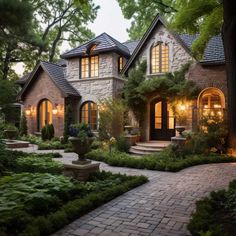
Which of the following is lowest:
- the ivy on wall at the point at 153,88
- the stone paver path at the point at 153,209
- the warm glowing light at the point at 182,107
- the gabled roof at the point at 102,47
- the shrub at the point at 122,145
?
the stone paver path at the point at 153,209

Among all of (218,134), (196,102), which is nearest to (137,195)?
(218,134)

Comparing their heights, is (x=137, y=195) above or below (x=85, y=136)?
below

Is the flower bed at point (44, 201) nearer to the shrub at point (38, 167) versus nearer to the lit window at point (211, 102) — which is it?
the shrub at point (38, 167)

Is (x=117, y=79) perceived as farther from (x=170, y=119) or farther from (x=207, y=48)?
(x=207, y=48)

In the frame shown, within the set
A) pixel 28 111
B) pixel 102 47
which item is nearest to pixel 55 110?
pixel 28 111

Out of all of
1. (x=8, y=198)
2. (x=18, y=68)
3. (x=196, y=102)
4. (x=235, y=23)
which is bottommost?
(x=8, y=198)

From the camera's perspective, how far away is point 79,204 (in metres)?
5.10

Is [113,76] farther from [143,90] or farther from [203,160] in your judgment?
[203,160]

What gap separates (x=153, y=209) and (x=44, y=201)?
2.11 metres

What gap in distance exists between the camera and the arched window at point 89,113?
19.1 metres

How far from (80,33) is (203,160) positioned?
26.1m

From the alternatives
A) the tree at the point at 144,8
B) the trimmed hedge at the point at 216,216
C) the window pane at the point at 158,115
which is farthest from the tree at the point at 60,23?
the trimmed hedge at the point at 216,216

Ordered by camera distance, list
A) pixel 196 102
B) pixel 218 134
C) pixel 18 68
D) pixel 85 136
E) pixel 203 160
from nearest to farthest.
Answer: pixel 85 136
pixel 203 160
pixel 218 134
pixel 196 102
pixel 18 68

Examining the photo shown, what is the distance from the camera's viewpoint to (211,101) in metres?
14.4
